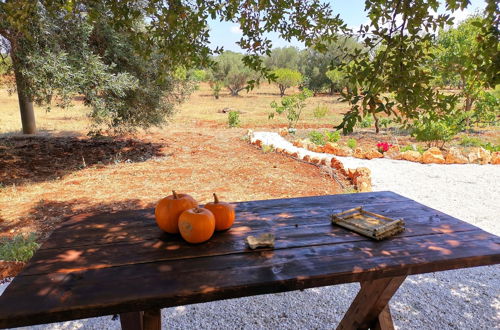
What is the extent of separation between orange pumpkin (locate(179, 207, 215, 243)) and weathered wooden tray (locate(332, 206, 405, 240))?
0.65 meters

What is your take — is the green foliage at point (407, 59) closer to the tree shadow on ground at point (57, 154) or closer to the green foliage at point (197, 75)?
the green foliage at point (197, 75)

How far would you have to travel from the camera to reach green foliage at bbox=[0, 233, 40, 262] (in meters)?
3.17

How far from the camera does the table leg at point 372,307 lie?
6.06 ft

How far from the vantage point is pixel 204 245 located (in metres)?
1.51

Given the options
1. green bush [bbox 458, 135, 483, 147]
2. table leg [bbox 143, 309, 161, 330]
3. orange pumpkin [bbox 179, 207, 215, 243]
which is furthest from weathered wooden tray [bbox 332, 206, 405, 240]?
green bush [bbox 458, 135, 483, 147]

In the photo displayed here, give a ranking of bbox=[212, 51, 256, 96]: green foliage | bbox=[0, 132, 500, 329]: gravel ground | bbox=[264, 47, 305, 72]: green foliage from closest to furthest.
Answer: bbox=[0, 132, 500, 329]: gravel ground → bbox=[212, 51, 256, 96]: green foliage → bbox=[264, 47, 305, 72]: green foliage

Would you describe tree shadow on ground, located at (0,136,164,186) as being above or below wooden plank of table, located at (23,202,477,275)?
below

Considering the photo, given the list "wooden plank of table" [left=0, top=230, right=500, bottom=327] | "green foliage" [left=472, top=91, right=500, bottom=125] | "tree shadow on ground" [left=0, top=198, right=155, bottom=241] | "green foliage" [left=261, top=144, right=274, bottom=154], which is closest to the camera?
"wooden plank of table" [left=0, top=230, right=500, bottom=327]

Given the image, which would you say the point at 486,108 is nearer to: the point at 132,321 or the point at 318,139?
the point at 318,139

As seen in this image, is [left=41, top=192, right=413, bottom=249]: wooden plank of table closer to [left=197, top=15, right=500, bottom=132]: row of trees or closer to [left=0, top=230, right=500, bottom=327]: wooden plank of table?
[left=0, top=230, right=500, bottom=327]: wooden plank of table

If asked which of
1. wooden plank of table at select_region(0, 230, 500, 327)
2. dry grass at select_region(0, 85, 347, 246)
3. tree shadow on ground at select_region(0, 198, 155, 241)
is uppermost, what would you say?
wooden plank of table at select_region(0, 230, 500, 327)

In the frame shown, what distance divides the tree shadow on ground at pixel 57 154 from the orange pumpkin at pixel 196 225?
5.46 metres

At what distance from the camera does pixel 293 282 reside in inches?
49.8

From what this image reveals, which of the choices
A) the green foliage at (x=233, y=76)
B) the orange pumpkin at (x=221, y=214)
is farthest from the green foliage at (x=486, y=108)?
the green foliage at (x=233, y=76)
